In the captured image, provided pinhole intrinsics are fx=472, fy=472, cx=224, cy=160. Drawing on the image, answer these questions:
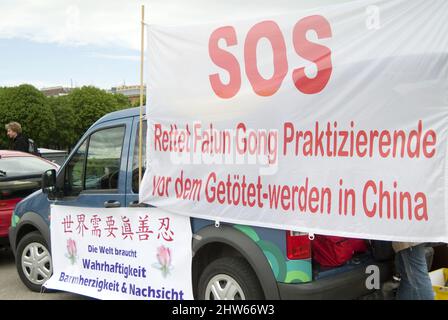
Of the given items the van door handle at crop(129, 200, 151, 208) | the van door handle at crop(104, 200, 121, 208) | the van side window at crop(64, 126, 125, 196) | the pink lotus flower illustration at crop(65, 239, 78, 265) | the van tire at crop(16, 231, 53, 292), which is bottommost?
the van tire at crop(16, 231, 53, 292)

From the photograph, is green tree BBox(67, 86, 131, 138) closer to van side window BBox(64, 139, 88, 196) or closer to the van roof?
van side window BBox(64, 139, 88, 196)

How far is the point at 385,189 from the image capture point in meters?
2.79

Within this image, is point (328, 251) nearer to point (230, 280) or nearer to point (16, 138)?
point (230, 280)

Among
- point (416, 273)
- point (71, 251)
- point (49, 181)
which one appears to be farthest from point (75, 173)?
point (416, 273)

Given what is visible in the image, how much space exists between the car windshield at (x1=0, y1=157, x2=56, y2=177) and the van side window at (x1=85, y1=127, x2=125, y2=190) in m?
2.82

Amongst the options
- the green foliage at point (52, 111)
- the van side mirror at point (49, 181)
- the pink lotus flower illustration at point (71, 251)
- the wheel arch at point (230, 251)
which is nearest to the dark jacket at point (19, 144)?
the van side mirror at point (49, 181)

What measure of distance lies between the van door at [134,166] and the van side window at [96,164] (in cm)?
15

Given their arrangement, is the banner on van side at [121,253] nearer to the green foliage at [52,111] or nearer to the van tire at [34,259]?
the van tire at [34,259]

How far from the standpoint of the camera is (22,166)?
281 inches

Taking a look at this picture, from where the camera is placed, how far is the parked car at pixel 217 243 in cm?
310

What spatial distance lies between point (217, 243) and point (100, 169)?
5.08 ft

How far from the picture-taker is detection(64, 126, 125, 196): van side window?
429 centimetres

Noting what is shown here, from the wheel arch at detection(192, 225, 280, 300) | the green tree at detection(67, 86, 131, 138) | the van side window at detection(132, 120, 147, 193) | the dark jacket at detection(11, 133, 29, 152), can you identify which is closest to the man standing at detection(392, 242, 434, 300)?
the wheel arch at detection(192, 225, 280, 300)
